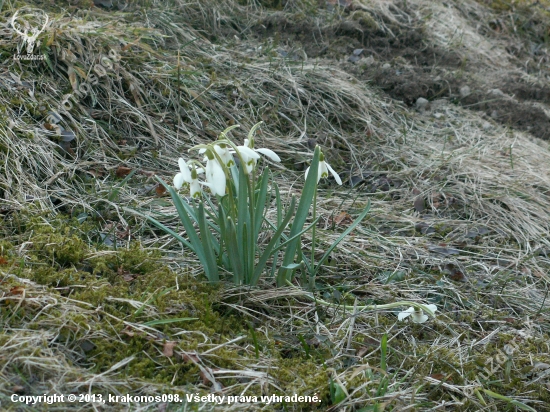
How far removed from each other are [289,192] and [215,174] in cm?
126

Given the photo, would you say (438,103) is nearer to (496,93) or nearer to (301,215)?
(496,93)

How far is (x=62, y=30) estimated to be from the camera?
3.53 meters

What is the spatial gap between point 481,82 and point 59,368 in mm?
4181

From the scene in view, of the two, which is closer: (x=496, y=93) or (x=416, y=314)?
(x=416, y=314)

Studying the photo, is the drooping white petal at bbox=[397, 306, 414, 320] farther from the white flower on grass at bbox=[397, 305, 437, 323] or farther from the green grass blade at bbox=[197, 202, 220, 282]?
the green grass blade at bbox=[197, 202, 220, 282]

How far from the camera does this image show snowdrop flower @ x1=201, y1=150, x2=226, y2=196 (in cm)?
202

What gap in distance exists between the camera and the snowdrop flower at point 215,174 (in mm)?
2023

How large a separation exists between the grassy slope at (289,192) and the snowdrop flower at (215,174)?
45 centimetres

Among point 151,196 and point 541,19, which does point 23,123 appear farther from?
point 541,19

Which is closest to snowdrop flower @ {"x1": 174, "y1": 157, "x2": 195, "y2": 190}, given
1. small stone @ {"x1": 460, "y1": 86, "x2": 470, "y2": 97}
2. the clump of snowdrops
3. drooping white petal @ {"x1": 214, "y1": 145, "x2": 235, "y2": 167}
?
the clump of snowdrops

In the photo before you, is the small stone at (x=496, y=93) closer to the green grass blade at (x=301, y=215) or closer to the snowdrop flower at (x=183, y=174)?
the green grass blade at (x=301, y=215)

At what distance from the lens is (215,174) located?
6.64ft

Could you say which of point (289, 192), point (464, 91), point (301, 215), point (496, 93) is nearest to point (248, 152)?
point (301, 215)

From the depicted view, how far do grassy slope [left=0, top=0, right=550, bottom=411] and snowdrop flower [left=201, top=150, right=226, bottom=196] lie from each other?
446 mm
